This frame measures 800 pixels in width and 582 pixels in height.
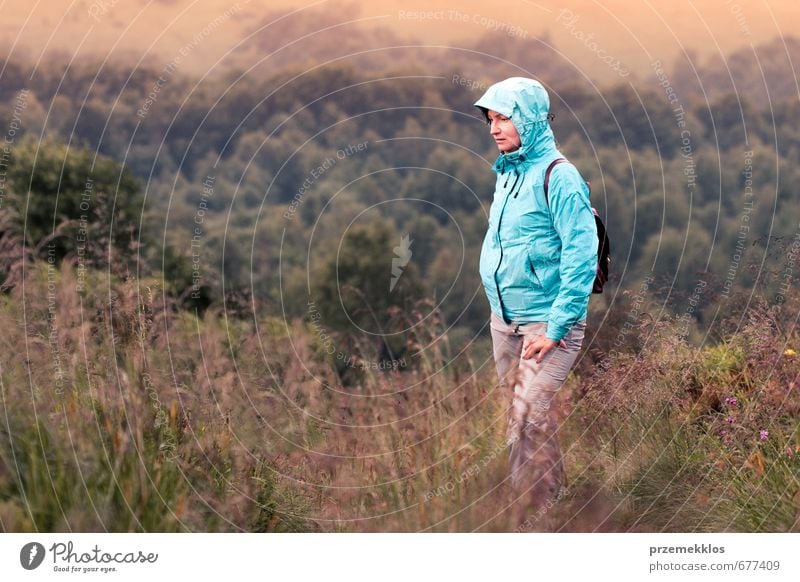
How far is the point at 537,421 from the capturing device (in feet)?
16.8

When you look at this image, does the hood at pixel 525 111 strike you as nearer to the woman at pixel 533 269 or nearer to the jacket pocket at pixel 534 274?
the woman at pixel 533 269

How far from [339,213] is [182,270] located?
34.7 metres

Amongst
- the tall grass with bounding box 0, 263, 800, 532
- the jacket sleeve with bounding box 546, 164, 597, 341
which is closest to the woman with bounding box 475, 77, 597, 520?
the jacket sleeve with bounding box 546, 164, 597, 341

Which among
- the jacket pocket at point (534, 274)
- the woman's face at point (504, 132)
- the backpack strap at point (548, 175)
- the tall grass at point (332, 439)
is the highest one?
the woman's face at point (504, 132)

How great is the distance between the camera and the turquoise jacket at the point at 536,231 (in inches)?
192

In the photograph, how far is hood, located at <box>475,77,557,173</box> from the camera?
16.6 ft

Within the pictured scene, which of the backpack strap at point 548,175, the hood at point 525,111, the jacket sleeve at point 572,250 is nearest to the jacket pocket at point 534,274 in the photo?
the jacket sleeve at point 572,250

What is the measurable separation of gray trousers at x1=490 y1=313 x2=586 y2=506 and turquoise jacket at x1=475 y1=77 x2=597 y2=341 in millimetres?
140

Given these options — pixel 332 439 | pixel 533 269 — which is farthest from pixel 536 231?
pixel 332 439

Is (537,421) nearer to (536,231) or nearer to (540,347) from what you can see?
(540,347)

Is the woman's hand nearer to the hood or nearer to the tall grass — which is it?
the tall grass

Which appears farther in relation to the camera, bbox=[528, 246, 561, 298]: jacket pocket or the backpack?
the backpack

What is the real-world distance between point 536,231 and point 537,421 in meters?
0.92

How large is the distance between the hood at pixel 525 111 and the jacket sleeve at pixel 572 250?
270 mm
